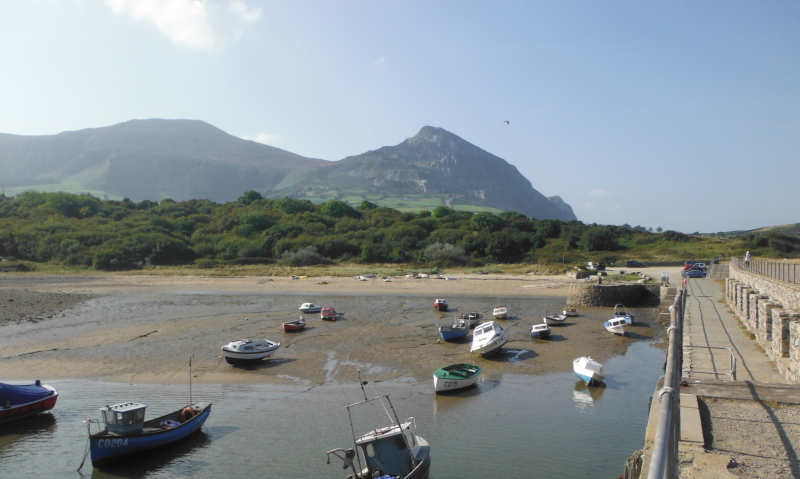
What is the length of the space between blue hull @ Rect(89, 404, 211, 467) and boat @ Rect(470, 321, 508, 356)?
14.1 metres

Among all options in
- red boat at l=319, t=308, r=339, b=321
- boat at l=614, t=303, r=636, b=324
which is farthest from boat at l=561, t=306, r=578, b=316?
red boat at l=319, t=308, r=339, b=321

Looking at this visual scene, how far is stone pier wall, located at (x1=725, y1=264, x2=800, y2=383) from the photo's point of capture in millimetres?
12242

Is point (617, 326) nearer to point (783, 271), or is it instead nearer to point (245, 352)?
point (783, 271)

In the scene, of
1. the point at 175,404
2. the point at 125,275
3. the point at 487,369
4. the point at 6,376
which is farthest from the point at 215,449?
the point at 125,275

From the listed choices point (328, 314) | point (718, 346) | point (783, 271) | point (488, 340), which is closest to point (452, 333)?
point (488, 340)

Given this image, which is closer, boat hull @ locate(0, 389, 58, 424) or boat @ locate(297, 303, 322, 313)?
boat hull @ locate(0, 389, 58, 424)

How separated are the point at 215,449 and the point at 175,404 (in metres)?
4.78

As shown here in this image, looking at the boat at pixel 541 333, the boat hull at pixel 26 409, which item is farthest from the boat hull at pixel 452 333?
the boat hull at pixel 26 409

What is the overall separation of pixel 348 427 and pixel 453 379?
506 centimetres

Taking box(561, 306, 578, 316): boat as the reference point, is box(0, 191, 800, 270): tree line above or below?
above

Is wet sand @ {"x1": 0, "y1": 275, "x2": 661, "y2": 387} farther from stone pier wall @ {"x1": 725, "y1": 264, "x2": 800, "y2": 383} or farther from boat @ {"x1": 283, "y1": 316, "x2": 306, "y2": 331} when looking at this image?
stone pier wall @ {"x1": 725, "y1": 264, "x2": 800, "y2": 383}

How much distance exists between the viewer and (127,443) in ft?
50.8

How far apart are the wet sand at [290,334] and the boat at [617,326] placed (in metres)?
0.43

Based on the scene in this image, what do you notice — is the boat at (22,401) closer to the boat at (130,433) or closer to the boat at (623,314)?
the boat at (130,433)
